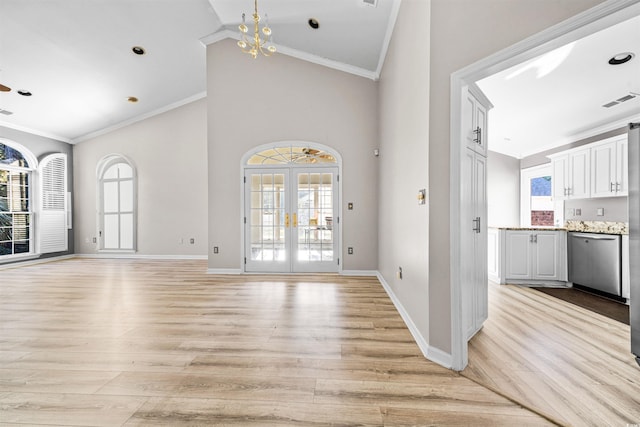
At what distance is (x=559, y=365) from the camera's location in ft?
7.08

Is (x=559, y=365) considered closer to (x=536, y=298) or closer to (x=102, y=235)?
(x=536, y=298)

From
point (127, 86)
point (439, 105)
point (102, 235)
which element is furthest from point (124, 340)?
point (102, 235)

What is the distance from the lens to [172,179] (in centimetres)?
712

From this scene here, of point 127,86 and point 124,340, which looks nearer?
point 124,340

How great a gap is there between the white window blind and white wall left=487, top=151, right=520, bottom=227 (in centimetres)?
A: 1059

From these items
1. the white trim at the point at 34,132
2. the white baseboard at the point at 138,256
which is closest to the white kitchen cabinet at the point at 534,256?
the white baseboard at the point at 138,256

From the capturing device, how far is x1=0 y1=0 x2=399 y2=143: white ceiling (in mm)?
3998

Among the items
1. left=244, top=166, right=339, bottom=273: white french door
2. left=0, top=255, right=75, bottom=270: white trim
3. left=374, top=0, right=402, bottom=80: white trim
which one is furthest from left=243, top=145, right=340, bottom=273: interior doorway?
left=0, top=255, right=75, bottom=270: white trim

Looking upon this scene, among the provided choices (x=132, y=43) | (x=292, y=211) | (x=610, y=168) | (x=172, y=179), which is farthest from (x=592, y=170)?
(x=172, y=179)

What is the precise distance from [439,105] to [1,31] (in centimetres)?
631

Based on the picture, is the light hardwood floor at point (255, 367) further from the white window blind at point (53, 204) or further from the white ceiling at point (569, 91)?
the white window blind at point (53, 204)

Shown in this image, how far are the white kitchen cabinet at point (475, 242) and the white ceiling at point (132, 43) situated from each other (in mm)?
2462

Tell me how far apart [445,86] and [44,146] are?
9.22 m

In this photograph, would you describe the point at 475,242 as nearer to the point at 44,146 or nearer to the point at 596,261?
the point at 596,261
